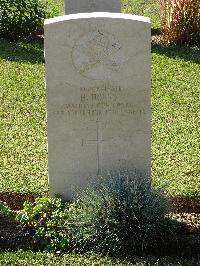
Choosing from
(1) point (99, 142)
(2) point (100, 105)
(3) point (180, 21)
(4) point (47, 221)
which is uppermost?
(3) point (180, 21)

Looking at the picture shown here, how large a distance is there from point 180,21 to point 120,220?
23.4 feet

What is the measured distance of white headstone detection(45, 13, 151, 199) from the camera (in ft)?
21.7

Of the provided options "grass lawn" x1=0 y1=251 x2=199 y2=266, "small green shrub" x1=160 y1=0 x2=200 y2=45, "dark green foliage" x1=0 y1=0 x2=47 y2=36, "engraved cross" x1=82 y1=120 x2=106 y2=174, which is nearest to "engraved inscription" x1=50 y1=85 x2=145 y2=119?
"engraved cross" x1=82 y1=120 x2=106 y2=174

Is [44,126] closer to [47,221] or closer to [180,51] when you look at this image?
[47,221]

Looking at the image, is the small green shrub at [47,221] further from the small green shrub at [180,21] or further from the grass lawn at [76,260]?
the small green shrub at [180,21]

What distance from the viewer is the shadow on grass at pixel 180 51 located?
12.5m

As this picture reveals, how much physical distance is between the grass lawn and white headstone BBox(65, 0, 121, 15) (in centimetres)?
667

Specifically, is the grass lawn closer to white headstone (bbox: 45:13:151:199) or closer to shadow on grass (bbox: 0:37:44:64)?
white headstone (bbox: 45:13:151:199)

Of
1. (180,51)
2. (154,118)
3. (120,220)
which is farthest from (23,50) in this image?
(120,220)

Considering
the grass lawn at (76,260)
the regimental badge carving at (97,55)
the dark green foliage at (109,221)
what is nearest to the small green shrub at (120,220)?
the dark green foliage at (109,221)

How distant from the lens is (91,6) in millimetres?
12359

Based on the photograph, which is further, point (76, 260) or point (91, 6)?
point (91, 6)

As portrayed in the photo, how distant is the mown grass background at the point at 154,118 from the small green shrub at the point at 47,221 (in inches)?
33.3

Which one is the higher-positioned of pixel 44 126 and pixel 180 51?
pixel 180 51
